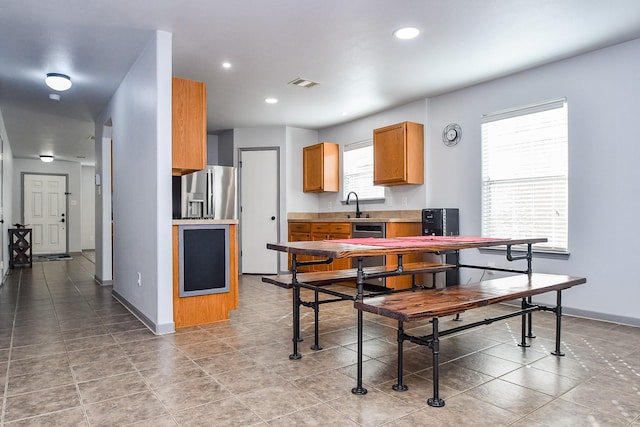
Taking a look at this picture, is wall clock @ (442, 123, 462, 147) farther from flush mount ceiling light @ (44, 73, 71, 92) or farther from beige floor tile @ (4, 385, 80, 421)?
beige floor tile @ (4, 385, 80, 421)

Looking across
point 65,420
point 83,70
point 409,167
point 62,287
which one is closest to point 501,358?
point 65,420

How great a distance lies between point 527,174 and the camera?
427 centimetres

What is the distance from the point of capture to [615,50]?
359cm

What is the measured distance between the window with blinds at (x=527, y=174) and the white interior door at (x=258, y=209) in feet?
11.3

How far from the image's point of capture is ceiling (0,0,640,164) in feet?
9.72

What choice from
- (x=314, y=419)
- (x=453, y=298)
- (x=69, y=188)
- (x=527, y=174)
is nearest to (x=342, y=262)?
(x=527, y=174)

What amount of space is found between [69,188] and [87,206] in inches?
47.9

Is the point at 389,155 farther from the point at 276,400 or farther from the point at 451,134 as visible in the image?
the point at 276,400

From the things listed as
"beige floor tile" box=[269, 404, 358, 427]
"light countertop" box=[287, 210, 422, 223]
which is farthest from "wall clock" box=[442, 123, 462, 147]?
"beige floor tile" box=[269, 404, 358, 427]

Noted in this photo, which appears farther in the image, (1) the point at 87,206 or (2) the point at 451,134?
(1) the point at 87,206

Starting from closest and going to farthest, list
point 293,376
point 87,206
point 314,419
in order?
point 314,419
point 293,376
point 87,206

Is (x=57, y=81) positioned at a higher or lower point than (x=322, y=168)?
higher

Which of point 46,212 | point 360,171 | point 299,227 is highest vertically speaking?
point 360,171

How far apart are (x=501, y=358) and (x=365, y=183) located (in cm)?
Result: 385
